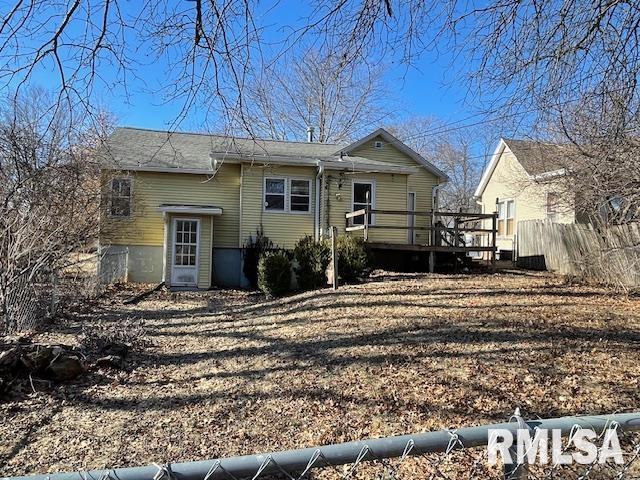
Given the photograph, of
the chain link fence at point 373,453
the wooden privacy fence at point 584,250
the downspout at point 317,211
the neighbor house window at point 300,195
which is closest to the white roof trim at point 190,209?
the neighbor house window at point 300,195

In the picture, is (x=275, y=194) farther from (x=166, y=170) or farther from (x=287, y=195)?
(x=166, y=170)

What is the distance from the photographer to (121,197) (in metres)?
16.1

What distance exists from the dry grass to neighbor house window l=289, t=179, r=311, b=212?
8.44m

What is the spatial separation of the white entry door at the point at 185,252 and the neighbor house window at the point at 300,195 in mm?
3339

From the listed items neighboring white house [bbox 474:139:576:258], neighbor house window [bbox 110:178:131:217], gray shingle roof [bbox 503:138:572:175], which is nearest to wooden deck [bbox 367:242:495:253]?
gray shingle roof [bbox 503:138:572:175]

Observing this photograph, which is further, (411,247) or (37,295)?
(411,247)

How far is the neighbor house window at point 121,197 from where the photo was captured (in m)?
16.0

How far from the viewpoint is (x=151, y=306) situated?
38.8ft

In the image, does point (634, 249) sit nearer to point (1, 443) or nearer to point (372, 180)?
point (372, 180)

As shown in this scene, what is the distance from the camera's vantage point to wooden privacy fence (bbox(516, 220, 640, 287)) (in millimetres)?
11164

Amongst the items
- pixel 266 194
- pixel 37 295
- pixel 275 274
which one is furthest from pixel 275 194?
pixel 37 295

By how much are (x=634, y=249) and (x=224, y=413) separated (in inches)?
390

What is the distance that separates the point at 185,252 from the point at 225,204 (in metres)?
2.18

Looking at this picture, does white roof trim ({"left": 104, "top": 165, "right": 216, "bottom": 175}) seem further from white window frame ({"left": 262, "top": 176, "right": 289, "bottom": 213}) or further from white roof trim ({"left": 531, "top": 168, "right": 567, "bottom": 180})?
white roof trim ({"left": 531, "top": 168, "right": 567, "bottom": 180})
